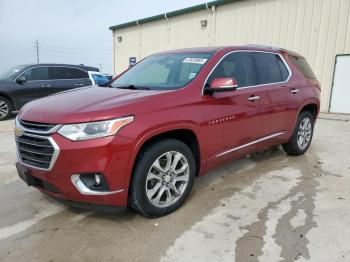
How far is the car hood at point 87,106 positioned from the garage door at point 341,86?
420 inches

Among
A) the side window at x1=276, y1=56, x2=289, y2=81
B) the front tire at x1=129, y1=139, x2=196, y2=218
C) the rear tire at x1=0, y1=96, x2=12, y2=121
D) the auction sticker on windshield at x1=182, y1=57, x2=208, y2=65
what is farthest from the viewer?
the rear tire at x1=0, y1=96, x2=12, y2=121

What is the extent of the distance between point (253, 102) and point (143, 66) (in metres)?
1.52

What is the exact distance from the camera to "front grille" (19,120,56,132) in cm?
279

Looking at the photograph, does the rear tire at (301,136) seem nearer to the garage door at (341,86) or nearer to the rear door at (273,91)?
the rear door at (273,91)

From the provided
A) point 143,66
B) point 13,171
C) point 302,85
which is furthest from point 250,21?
point 13,171

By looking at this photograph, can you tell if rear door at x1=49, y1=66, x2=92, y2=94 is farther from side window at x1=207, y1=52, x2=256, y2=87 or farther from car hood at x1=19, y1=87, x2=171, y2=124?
side window at x1=207, y1=52, x2=256, y2=87

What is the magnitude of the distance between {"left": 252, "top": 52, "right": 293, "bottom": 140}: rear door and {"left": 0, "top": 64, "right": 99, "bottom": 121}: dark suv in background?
7230 millimetres

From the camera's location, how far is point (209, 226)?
3115mm

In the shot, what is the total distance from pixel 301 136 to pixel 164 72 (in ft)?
9.41

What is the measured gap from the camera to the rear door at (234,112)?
11.7ft

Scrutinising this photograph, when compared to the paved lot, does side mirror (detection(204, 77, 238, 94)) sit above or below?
above

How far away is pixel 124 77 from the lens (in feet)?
14.1

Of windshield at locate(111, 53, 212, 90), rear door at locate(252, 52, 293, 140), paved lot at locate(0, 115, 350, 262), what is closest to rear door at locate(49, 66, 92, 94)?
paved lot at locate(0, 115, 350, 262)

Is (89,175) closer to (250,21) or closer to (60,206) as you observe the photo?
(60,206)
